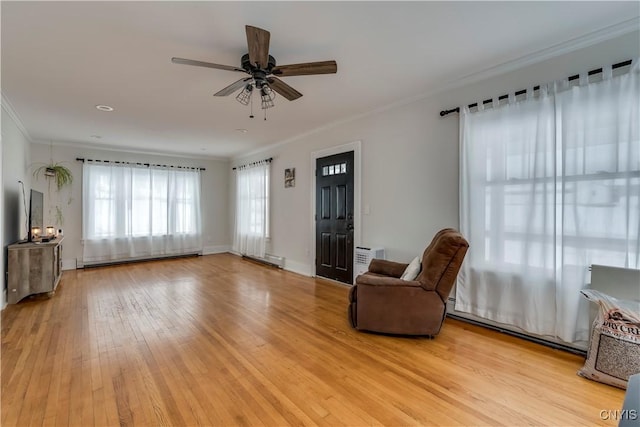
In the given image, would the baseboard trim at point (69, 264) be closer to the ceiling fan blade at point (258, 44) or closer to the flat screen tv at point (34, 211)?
the flat screen tv at point (34, 211)

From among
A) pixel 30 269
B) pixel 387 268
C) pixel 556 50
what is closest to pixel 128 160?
pixel 30 269

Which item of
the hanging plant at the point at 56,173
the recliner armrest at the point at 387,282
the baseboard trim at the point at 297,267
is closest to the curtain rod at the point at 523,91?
the recliner armrest at the point at 387,282

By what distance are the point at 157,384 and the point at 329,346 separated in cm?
131

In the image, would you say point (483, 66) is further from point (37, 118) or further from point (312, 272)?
point (37, 118)

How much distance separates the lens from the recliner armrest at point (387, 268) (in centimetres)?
338

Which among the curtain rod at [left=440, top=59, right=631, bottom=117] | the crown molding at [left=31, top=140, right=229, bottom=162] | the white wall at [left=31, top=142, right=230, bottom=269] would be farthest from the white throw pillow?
the crown molding at [left=31, top=140, right=229, bottom=162]

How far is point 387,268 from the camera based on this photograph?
3451 mm

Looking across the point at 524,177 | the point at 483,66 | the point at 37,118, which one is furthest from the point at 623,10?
the point at 37,118

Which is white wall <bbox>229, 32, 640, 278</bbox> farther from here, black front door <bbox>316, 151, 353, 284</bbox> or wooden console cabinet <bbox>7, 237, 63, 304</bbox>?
wooden console cabinet <bbox>7, 237, 63, 304</bbox>

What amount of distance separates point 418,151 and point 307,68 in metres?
1.86

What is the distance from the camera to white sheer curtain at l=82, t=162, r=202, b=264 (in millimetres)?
6059

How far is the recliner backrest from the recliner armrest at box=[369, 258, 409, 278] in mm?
653

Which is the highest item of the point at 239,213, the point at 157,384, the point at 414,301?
the point at 239,213

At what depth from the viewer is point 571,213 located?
94.3 inches
